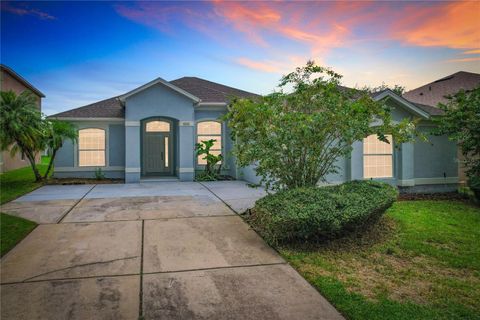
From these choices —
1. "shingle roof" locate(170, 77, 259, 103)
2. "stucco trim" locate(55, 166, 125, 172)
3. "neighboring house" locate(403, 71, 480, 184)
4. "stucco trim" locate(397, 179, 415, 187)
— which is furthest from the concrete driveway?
"neighboring house" locate(403, 71, 480, 184)

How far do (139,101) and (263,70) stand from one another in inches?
285

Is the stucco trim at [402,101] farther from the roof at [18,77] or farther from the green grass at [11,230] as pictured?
the roof at [18,77]

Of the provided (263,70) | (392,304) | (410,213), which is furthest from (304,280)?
(263,70)

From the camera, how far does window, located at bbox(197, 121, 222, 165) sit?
52.0ft

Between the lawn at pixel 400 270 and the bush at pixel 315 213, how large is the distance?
0.27m

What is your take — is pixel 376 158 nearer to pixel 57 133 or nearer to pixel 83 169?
pixel 57 133

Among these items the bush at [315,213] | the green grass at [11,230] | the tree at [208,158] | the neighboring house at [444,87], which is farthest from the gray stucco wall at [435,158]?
the green grass at [11,230]

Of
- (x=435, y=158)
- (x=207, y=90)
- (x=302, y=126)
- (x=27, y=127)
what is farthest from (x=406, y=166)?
(x=27, y=127)

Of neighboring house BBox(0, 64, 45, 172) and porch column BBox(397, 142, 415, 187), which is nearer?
porch column BBox(397, 142, 415, 187)

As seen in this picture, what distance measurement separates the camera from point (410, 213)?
8.12 m

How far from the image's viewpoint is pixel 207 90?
708 inches

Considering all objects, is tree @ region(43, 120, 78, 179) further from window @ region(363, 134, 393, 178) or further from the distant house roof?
window @ region(363, 134, 393, 178)

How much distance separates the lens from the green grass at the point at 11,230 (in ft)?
17.2

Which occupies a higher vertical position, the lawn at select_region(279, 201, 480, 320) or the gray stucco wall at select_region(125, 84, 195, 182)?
the gray stucco wall at select_region(125, 84, 195, 182)
